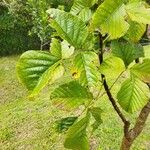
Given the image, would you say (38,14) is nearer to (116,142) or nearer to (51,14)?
(116,142)

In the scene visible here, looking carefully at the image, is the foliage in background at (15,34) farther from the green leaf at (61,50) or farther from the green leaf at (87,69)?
the green leaf at (87,69)

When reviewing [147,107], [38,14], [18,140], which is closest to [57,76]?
[147,107]

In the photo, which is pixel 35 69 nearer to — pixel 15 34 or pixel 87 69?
pixel 87 69

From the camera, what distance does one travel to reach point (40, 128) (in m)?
10.8

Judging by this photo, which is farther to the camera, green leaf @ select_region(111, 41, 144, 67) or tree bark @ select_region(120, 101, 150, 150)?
tree bark @ select_region(120, 101, 150, 150)

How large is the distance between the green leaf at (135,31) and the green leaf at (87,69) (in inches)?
6.9

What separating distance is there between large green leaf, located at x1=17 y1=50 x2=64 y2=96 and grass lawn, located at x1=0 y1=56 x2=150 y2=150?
7.24m

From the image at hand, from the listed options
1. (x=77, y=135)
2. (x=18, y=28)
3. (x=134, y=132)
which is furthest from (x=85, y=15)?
(x=18, y=28)

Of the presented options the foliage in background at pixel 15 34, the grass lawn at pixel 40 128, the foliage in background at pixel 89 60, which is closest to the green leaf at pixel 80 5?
the foliage in background at pixel 89 60

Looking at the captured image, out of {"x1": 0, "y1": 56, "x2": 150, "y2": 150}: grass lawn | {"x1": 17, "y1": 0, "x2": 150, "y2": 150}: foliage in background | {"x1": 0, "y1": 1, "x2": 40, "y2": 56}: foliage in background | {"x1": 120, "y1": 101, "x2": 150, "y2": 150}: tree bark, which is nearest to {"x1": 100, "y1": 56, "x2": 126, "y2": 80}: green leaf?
{"x1": 17, "y1": 0, "x2": 150, "y2": 150}: foliage in background

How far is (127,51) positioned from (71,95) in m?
0.22

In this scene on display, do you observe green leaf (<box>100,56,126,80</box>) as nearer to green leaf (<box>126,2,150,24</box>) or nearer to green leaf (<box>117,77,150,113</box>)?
green leaf (<box>117,77,150,113</box>)

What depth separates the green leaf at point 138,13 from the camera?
880mm

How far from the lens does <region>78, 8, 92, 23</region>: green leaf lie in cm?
103
